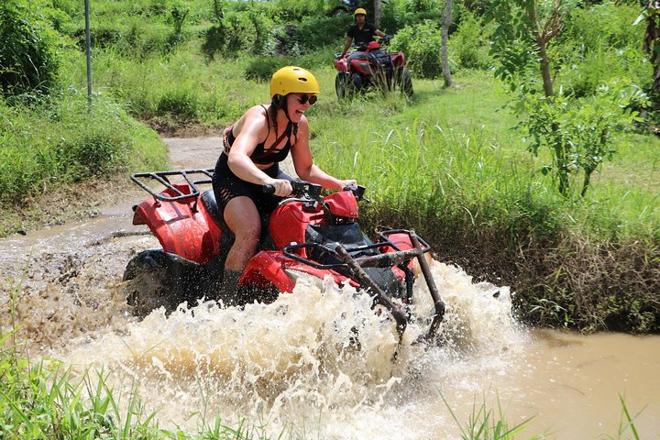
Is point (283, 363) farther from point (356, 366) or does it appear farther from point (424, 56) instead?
point (424, 56)

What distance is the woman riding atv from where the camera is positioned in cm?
482

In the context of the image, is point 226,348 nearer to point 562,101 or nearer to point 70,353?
point 70,353

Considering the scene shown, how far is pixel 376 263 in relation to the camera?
4.43 metres

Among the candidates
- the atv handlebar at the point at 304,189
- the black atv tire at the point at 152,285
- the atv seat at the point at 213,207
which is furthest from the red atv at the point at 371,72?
the atv handlebar at the point at 304,189

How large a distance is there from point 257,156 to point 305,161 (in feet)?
1.18

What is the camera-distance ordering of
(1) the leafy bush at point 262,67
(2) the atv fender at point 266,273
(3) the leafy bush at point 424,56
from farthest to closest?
(1) the leafy bush at point 262,67 < (3) the leafy bush at point 424,56 < (2) the atv fender at point 266,273

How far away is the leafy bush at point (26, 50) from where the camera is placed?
9.97m

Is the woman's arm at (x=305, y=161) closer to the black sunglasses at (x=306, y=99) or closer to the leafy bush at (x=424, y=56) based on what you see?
the black sunglasses at (x=306, y=99)

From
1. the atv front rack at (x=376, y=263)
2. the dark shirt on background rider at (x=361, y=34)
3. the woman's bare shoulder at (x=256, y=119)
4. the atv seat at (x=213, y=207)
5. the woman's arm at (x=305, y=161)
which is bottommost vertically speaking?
the dark shirt on background rider at (x=361, y=34)

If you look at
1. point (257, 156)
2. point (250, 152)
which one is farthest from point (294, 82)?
point (257, 156)

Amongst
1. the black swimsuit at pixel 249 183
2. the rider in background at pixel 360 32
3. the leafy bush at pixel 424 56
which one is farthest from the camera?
the leafy bush at pixel 424 56

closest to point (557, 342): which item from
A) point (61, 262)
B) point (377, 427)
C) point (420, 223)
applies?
point (420, 223)

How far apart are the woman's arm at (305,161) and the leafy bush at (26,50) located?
6.02 metres

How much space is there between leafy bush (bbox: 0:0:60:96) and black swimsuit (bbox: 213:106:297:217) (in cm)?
580
